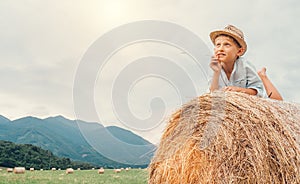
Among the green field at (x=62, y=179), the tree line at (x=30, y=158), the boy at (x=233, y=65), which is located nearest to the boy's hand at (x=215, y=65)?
the boy at (x=233, y=65)

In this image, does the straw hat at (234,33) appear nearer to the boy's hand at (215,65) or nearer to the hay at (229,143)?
the boy's hand at (215,65)

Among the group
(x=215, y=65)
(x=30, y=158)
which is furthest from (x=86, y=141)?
(x=30, y=158)

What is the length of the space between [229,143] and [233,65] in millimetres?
1221

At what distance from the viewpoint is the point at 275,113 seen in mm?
4219

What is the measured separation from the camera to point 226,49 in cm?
478

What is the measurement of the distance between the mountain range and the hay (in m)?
0.44

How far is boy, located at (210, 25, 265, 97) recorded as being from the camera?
468 centimetres

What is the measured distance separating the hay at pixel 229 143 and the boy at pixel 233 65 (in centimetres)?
30

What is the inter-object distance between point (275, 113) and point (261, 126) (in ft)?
0.92

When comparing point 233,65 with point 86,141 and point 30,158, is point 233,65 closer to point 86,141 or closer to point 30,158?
point 86,141

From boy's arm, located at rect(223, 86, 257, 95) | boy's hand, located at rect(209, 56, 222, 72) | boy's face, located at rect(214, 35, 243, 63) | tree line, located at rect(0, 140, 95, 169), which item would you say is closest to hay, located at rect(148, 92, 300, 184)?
boy's arm, located at rect(223, 86, 257, 95)

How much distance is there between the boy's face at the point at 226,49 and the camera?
15.5 ft

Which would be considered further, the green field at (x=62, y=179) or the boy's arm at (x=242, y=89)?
the green field at (x=62, y=179)

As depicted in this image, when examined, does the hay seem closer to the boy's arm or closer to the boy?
the boy's arm
